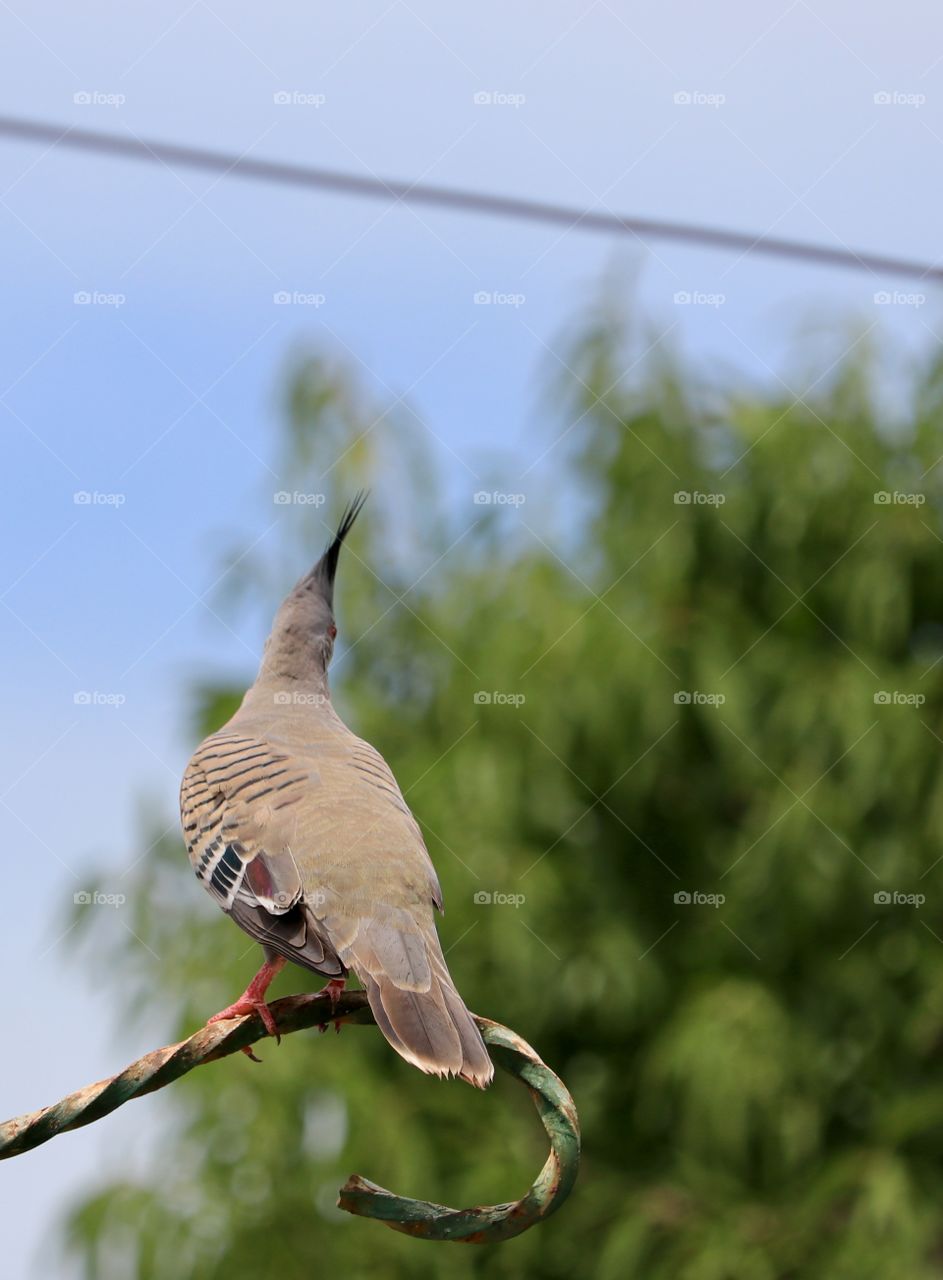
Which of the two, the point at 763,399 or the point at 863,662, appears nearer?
the point at 863,662

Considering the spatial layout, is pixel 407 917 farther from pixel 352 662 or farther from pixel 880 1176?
pixel 352 662

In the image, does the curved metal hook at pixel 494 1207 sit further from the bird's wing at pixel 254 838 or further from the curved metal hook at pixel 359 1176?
the bird's wing at pixel 254 838

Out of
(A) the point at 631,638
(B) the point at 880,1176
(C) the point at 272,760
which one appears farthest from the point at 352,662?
(C) the point at 272,760

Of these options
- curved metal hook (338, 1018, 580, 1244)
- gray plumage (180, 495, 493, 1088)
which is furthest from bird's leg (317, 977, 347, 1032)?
curved metal hook (338, 1018, 580, 1244)

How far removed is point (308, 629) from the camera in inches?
123

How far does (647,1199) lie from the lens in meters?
5.24

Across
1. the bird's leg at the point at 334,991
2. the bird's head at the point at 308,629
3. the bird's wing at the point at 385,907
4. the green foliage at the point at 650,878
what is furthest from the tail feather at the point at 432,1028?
the green foliage at the point at 650,878

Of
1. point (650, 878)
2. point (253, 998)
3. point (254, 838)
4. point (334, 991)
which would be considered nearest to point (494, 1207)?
point (334, 991)

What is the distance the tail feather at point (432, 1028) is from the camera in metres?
1.95

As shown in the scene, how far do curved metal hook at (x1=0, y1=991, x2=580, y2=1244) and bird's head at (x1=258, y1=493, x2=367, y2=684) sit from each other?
1285mm

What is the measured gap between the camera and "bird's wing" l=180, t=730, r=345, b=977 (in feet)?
7.67

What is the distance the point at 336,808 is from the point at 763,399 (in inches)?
157

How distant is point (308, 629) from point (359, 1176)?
1.61 m

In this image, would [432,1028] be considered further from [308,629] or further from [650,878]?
[650,878]
